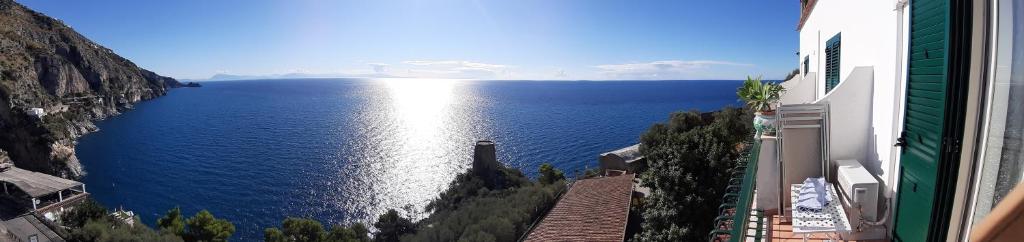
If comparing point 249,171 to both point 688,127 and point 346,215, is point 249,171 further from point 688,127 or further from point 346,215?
point 688,127

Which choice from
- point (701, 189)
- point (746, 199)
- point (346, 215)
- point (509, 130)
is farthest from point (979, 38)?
point (509, 130)

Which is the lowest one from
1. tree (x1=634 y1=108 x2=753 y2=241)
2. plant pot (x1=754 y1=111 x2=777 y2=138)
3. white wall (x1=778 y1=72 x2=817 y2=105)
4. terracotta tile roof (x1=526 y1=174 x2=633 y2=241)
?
terracotta tile roof (x1=526 y1=174 x2=633 y2=241)

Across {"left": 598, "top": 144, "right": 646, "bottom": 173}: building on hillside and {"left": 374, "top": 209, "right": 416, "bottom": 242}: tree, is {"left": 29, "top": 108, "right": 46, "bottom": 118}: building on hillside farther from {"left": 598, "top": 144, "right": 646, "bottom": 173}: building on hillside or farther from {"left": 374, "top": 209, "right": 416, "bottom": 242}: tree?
{"left": 598, "top": 144, "right": 646, "bottom": 173}: building on hillside

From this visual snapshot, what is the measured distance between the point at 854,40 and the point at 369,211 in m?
34.7

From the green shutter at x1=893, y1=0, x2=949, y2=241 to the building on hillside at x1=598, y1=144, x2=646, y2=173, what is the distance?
71.5 ft

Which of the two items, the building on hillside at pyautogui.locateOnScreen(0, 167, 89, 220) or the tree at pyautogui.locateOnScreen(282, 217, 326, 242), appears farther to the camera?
the building on hillside at pyautogui.locateOnScreen(0, 167, 89, 220)

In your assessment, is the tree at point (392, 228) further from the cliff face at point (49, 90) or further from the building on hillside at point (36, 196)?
the cliff face at point (49, 90)

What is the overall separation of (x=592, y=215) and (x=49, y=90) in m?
92.7

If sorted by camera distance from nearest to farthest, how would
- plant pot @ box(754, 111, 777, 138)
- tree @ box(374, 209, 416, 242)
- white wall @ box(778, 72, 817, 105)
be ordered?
1. plant pot @ box(754, 111, 777, 138)
2. white wall @ box(778, 72, 817, 105)
3. tree @ box(374, 209, 416, 242)

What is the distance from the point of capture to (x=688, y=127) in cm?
1894

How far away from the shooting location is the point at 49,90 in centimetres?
7350

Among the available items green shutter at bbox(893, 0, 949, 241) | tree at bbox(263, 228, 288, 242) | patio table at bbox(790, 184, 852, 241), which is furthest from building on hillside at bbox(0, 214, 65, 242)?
green shutter at bbox(893, 0, 949, 241)

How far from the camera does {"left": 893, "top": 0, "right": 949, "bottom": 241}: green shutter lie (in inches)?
103

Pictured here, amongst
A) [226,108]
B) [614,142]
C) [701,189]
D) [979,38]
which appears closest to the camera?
[979,38]
